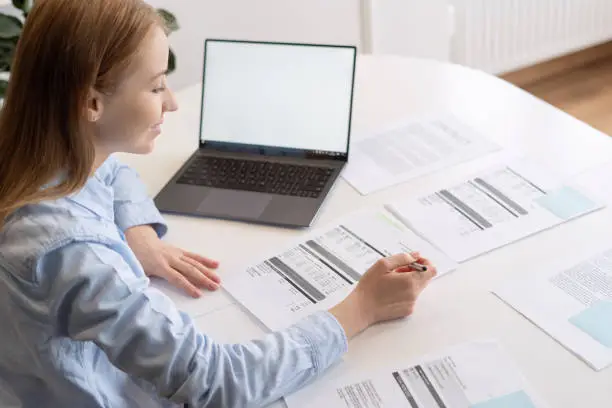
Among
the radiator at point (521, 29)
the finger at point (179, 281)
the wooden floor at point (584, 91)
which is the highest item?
the finger at point (179, 281)

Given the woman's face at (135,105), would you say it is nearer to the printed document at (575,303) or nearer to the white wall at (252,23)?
the printed document at (575,303)

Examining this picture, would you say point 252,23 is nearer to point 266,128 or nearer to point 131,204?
point 266,128

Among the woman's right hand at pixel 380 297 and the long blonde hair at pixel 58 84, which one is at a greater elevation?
the long blonde hair at pixel 58 84

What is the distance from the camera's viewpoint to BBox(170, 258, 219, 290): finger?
1.15 metres

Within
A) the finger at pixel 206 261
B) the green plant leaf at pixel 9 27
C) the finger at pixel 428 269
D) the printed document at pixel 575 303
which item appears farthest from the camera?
the green plant leaf at pixel 9 27

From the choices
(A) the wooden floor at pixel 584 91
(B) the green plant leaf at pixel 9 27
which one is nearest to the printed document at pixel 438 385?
(B) the green plant leaf at pixel 9 27

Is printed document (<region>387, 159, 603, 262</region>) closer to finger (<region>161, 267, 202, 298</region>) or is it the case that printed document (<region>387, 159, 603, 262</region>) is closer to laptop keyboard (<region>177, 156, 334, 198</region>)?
laptop keyboard (<region>177, 156, 334, 198</region>)

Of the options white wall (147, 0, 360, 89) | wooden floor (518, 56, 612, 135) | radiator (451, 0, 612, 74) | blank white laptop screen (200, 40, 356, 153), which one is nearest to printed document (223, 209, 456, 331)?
blank white laptop screen (200, 40, 356, 153)

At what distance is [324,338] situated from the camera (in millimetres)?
991

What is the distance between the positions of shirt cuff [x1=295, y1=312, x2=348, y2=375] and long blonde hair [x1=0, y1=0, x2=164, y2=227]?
358 millimetres

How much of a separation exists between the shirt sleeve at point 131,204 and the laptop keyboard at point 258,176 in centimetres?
11

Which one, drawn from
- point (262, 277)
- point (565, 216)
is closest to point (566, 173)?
point (565, 216)

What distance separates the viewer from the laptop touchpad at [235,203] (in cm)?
131

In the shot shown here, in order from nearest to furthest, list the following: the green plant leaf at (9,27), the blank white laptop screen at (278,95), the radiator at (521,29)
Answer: the blank white laptop screen at (278,95), the green plant leaf at (9,27), the radiator at (521,29)
